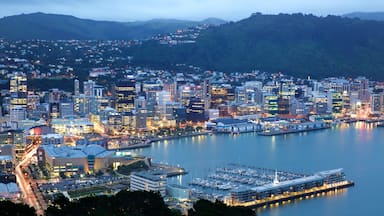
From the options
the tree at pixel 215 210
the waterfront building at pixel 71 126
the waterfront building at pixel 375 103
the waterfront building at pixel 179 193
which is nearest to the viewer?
the tree at pixel 215 210

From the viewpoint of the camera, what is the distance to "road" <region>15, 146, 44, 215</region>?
6739mm

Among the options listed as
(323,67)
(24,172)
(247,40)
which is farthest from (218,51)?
(24,172)

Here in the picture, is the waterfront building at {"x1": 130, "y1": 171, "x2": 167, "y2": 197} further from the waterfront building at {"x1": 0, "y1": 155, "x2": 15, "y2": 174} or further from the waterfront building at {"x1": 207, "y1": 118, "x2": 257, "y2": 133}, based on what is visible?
the waterfront building at {"x1": 207, "y1": 118, "x2": 257, "y2": 133}

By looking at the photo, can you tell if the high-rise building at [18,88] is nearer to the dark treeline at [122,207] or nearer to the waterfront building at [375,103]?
the waterfront building at [375,103]

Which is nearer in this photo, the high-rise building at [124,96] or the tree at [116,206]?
the tree at [116,206]

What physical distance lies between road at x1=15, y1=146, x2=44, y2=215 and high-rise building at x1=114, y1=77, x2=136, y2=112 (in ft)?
14.0

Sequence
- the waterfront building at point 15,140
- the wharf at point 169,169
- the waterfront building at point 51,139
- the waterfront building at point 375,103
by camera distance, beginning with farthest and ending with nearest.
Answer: the waterfront building at point 375,103, the waterfront building at point 51,139, the waterfront building at point 15,140, the wharf at point 169,169

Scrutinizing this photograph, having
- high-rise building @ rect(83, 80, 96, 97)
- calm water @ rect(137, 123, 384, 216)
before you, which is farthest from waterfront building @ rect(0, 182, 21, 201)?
high-rise building @ rect(83, 80, 96, 97)

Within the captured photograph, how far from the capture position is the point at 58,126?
12195mm

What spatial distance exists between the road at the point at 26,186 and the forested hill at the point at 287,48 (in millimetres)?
12562

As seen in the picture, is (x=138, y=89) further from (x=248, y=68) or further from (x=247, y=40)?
(x=247, y=40)

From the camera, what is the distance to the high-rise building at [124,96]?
46.2 feet

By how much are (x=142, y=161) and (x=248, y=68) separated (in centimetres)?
1422

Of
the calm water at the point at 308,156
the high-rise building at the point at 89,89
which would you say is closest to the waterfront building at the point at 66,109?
the high-rise building at the point at 89,89
